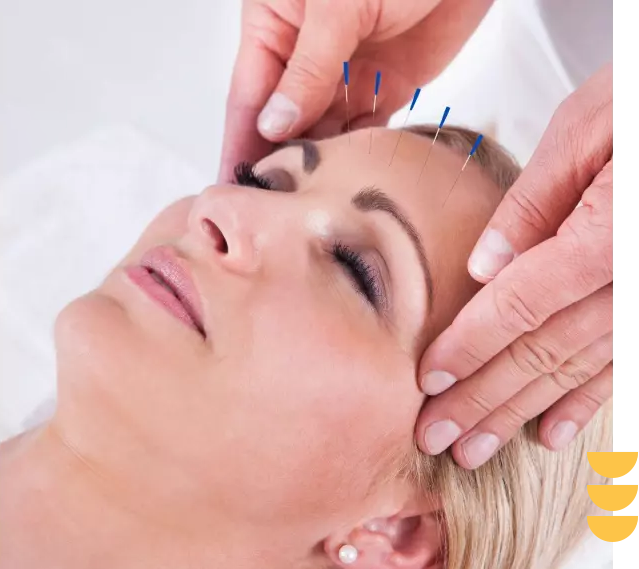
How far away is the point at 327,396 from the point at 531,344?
30 cm

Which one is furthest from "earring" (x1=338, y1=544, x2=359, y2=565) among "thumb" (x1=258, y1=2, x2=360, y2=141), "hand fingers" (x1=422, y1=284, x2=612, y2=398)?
"thumb" (x1=258, y1=2, x2=360, y2=141)

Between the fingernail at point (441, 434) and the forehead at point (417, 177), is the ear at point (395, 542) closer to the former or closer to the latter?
the fingernail at point (441, 434)

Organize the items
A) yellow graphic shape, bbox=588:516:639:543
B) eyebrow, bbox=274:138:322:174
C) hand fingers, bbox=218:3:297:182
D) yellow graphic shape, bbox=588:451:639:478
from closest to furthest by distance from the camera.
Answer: eyebrow, bbox=274:138:322:174
yellow graphic shape, bbox=588:451:639:478
yellow graphic shape, bbox=588:516:639:543
hand fingers, bbox=218:3:297:182

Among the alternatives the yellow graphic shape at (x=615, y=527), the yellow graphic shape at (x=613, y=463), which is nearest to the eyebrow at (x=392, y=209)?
the yellow graphic shape at (x=613, y=463)

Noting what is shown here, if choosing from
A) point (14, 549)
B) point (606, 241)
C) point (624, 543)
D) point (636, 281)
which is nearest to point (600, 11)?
point (636, 281)

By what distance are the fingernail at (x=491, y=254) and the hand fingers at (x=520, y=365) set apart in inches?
4.1

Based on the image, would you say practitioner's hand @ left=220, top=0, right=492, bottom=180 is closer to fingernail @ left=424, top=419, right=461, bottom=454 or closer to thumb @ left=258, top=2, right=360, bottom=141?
thumb @ left=258, top=2, right=360, bottom=141

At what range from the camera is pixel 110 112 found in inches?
87.0

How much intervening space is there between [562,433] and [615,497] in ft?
1.07

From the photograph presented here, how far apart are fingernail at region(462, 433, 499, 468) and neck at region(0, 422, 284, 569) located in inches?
14.1

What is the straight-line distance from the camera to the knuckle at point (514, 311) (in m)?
1.03

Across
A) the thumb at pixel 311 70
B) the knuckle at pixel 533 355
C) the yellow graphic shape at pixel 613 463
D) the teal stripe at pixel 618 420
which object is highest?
the thumb at pixel 311 70

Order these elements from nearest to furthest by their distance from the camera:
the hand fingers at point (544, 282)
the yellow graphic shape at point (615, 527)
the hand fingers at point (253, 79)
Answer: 1. the hand fingers at point (544, 282)
2. the yellow graphic shape at point (615, 527)
3. the hand fingers at point (253, 79)

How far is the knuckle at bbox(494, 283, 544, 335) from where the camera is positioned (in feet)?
3.38
